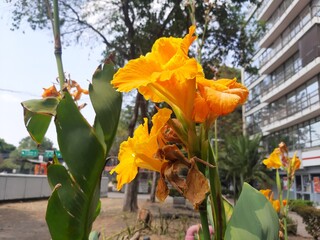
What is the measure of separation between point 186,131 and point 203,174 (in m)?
0.10

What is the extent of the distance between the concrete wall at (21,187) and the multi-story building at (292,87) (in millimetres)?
14282

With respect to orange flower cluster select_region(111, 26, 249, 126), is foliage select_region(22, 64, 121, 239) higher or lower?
lower

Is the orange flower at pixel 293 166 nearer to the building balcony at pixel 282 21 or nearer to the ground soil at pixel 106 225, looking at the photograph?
the ground soil at pixel 106 225

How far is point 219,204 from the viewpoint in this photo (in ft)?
2.06

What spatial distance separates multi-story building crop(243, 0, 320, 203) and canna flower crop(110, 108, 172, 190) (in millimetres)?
18913

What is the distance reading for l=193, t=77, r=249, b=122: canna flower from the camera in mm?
638

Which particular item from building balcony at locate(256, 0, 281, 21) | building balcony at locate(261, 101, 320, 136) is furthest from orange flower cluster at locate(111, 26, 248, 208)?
building balcony at locate(256, 0, 281, 21)


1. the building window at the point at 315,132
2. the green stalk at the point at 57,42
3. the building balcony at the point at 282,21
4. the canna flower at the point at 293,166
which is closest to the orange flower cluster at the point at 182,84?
the green stalk at the point at 57,42

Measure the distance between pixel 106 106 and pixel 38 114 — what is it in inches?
11.6

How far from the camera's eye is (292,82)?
68.9 feet

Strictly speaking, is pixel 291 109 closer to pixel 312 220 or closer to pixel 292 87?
pixel 292 87

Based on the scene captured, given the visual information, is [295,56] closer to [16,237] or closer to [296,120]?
[296,120]

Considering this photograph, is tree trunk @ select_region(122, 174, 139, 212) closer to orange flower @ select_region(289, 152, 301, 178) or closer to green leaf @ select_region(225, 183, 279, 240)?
orange flower @ select_region(289, 152, 301, 178)

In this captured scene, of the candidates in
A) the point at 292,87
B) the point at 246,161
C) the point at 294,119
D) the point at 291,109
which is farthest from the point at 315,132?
the point at 246,161
